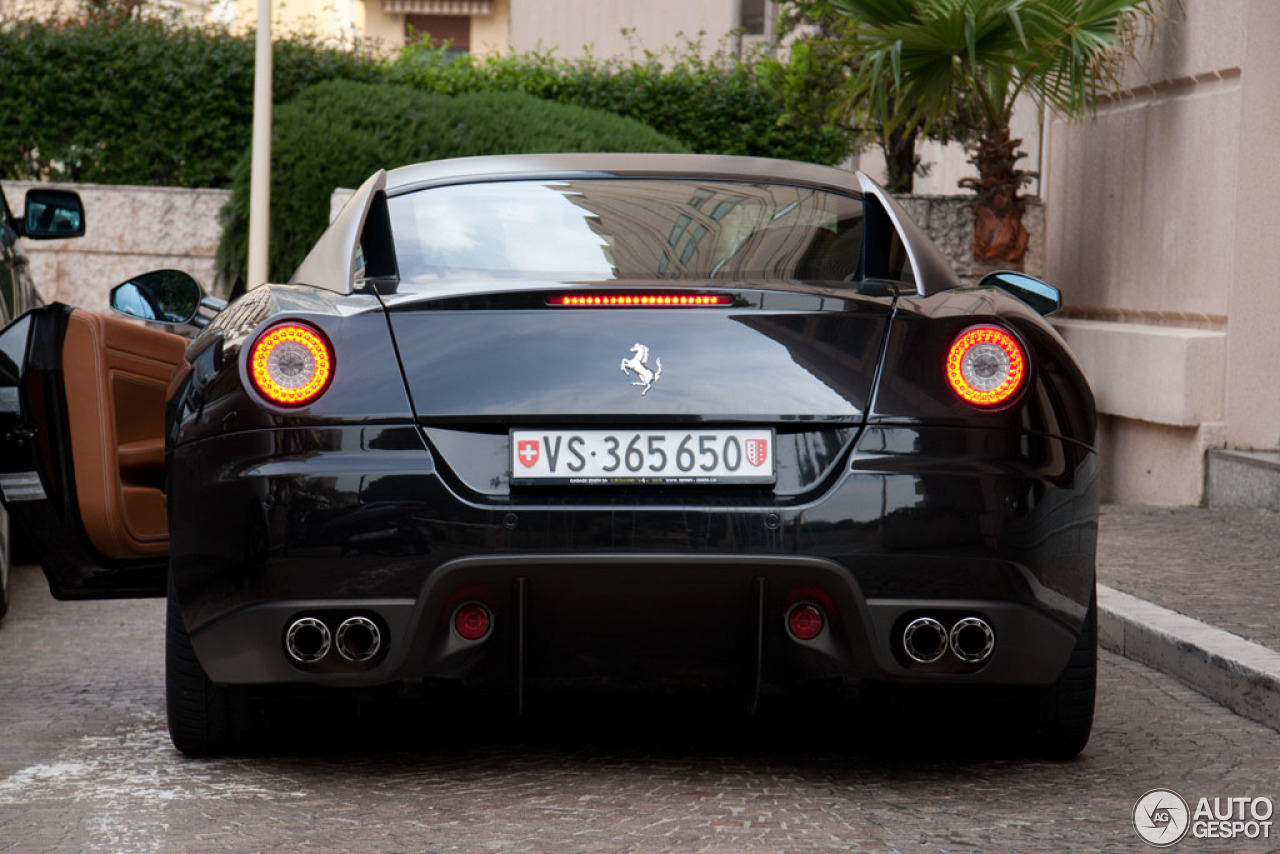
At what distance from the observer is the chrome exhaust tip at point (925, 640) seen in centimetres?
364

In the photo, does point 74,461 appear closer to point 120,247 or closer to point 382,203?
point 382,203

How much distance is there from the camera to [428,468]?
3.58 m

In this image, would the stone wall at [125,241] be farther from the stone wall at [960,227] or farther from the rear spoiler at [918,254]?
the rear spoiler at [918,254]

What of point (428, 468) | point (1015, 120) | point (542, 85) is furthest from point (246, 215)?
point (428, 468)

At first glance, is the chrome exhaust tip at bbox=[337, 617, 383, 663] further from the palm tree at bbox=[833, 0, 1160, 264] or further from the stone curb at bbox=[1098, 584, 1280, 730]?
the palm tree at bbox=[833, 0, 1160, 264]

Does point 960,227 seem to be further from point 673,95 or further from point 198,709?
point 198,709

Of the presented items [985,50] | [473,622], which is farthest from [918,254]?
[985,50]

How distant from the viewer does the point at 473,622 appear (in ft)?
12.0

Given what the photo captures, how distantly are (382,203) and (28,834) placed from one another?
5.34 ft

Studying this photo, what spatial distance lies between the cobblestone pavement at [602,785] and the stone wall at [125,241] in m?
11.6

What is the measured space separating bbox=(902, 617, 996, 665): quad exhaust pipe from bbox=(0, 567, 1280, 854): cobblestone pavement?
0.31 meters

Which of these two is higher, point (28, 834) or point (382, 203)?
point (382, 203)

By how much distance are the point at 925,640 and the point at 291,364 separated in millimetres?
1375

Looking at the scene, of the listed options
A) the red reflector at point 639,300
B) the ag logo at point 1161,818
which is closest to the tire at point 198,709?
the red reflector at point 639,300
